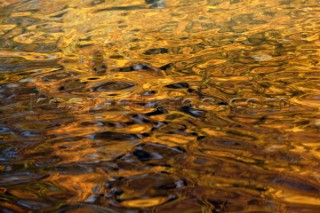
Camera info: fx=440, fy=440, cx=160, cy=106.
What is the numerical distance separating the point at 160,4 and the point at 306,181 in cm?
328

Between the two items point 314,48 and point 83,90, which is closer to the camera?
point 83,90

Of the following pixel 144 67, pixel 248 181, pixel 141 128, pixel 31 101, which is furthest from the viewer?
pixel 144 67

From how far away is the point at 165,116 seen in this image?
199 centimetres

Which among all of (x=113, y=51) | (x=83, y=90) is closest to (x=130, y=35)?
(x=113, y=51)

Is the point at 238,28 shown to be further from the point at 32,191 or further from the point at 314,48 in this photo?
the point at 32,191

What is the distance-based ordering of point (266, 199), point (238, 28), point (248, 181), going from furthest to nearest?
1. point (238, 28)
2. point (248, 181)
3. point (266, 199)

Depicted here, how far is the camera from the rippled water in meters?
1.43

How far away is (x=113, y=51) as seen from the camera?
3.03m

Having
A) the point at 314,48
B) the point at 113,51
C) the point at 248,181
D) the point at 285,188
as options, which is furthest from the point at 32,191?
the point at 314,48

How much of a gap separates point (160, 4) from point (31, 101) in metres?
2.47

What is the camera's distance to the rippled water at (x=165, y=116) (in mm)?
1433

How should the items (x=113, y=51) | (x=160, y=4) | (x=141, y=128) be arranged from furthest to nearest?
(x=160, y=4) < (x=113, y=51) < (x=141, y=128)

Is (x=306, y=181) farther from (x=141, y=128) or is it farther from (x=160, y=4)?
(x=160, y=4)

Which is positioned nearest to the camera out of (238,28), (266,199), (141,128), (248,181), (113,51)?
(266,199)
